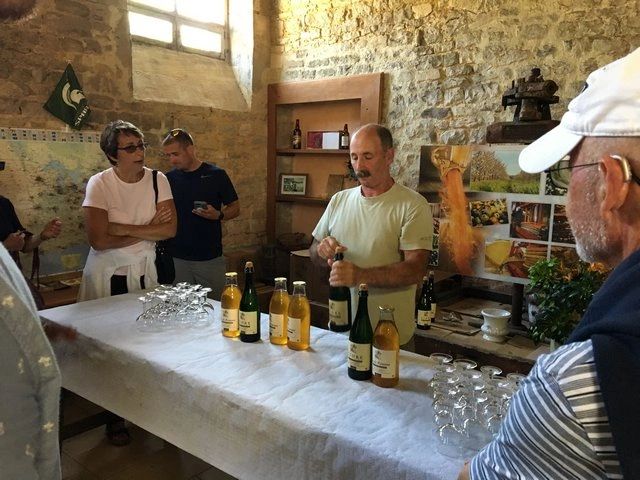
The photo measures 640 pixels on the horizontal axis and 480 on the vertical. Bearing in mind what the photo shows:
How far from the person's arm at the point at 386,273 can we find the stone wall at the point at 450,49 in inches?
88.3

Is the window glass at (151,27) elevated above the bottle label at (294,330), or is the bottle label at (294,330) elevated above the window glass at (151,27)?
the window glass at (151,27)

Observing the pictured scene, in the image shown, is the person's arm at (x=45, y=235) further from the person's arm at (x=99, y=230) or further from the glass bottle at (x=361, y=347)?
the glass bottle at (x=361, y=347)

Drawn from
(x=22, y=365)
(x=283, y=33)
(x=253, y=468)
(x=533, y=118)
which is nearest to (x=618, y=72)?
(x=22, y=365)

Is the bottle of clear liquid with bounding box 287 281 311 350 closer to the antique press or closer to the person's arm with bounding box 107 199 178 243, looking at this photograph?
the person's arm with bounding box 107 199 178 243

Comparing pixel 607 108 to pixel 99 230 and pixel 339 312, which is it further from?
pixel 99 230

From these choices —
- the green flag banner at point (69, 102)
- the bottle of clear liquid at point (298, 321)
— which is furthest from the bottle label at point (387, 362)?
the green flag banner at point (69, 102)

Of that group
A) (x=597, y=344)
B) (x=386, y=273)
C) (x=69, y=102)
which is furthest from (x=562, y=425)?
(x=69, y=102)

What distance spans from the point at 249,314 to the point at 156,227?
1.17m

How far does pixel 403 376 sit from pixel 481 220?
2.51 m

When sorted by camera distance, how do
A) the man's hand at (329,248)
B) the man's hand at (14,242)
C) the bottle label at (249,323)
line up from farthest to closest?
1. the man's hand at (14,242)
2. the man's hand at (329,248)
3. the bottle label at (249,323)

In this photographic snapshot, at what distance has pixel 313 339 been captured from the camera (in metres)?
1.98

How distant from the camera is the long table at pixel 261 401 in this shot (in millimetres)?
1280

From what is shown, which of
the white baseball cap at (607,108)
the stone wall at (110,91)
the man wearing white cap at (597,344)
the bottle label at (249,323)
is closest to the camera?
the man wearing white cap at (597,344)

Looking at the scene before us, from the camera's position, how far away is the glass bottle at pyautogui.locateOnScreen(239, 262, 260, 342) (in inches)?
76.5
